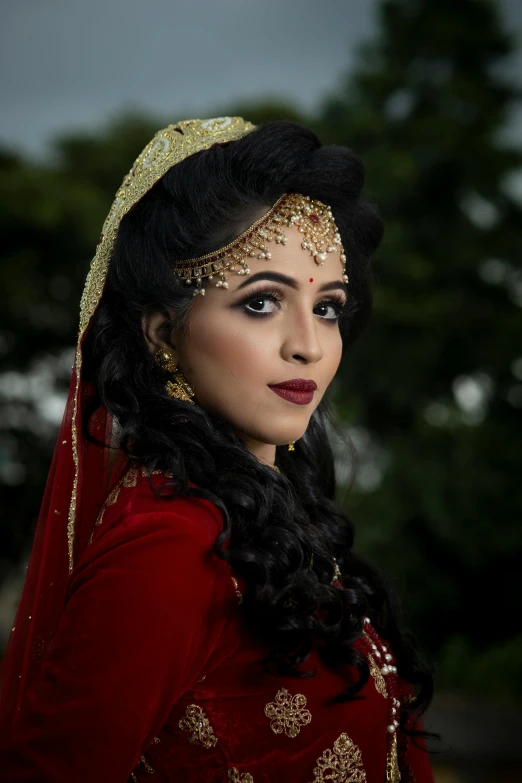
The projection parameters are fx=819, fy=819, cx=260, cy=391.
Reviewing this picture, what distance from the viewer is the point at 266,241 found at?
152 cm

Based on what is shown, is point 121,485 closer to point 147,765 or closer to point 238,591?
point 238,591

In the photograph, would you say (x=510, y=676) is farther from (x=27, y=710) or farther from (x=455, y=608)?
(x=27, y=710)

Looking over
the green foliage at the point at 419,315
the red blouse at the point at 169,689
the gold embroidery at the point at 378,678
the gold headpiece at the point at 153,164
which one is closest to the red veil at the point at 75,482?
the gold headpiece at the point at 153,164

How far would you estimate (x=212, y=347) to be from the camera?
1.50 metres

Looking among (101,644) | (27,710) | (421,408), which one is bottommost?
(421,408)

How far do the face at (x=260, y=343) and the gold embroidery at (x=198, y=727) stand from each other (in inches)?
19.3

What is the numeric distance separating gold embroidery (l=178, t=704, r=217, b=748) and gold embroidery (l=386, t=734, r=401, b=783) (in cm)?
39

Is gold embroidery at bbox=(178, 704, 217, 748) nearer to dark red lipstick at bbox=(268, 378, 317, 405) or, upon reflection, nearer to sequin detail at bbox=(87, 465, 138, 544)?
sequin detail at bbox=(87, 465, 138, 544)

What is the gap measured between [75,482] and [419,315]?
4.71m

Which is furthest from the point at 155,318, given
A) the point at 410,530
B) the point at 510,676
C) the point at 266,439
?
the point at 410,530

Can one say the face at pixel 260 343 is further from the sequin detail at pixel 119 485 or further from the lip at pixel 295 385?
the sequin detail at pixel 119 485

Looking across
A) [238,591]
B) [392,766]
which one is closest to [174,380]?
[238,591]

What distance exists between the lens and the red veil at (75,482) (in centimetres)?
148

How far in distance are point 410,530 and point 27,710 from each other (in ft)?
15.7
